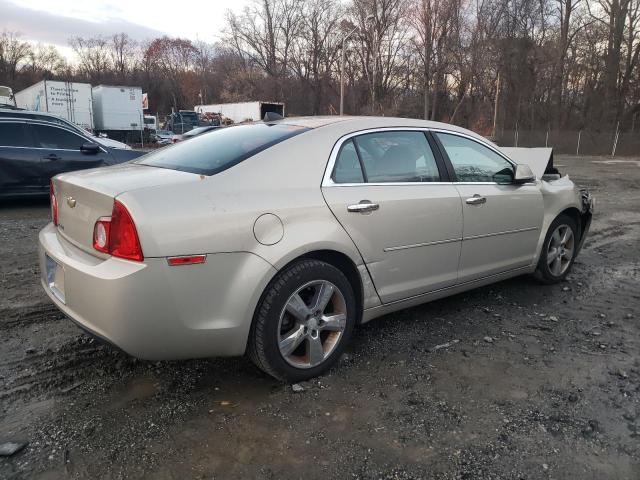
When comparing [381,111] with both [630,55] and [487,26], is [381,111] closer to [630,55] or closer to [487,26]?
[487,26]

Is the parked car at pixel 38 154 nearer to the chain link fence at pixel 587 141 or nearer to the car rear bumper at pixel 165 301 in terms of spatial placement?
the car rear bumper at pixel 165 301

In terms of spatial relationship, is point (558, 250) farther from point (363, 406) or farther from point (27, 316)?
point (27, 316)

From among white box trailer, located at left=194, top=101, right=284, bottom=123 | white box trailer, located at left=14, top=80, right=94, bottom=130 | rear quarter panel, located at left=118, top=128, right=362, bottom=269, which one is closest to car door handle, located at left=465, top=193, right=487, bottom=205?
rear quarter panel, located at left=118, top=128, right=362, bottom=269

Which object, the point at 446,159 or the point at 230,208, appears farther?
the point at 446,159

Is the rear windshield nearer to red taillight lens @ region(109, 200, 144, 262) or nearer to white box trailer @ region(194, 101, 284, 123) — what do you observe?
red taillight lens @ region(109, 200, 144, 262)

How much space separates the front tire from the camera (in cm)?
274

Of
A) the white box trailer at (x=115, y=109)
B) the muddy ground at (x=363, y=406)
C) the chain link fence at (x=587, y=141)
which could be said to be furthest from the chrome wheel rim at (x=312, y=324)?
the chain link fence at (x=587, y=141)

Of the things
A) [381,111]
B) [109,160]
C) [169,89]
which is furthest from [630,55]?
[169,89]

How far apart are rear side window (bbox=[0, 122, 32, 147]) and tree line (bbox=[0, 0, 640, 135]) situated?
100 feet

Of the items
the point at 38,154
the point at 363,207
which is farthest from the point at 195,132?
the point at 363,207

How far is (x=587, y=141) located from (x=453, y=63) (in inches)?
549

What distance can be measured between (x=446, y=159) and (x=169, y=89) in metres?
79.3

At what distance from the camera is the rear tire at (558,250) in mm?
4672

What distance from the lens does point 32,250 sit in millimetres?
5844
